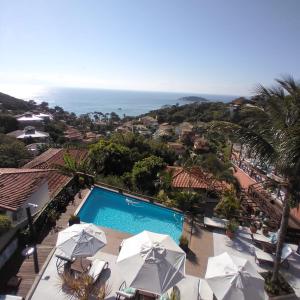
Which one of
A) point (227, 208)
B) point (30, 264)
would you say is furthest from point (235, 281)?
point (30, 264)

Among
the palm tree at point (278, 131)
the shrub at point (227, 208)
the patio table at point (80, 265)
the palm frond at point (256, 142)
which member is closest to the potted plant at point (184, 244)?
the palm tree at point (278, 131)

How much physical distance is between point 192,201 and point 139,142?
15236mm

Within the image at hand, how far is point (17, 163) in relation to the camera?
1195 inches

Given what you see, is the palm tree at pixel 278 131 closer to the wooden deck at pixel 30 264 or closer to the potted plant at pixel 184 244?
the potted plant at pixel 184 244

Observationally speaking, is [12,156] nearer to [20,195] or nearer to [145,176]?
[145,176]

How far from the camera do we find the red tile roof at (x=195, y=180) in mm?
18031

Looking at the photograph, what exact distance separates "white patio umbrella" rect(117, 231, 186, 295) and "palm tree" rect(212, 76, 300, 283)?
3.85m

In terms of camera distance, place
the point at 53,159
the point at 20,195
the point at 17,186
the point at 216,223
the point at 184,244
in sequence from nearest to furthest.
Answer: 1. the point at 184,244
2. the point at 20,195
3. the point at 17,186
4. the point at 216,223
5. the point at 53,159

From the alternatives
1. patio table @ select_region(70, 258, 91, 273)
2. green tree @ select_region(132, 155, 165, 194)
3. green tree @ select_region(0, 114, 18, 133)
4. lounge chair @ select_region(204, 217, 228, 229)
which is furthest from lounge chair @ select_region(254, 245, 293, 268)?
green tree @ select_region(0, 114, 18, 133)

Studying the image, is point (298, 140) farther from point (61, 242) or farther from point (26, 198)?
point (26, 198)

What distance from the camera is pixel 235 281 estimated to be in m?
7.52

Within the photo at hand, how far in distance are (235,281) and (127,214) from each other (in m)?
8.65

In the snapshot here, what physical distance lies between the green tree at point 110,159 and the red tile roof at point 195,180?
494 centimetres

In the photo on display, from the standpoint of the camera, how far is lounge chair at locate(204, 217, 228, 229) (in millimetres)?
13367
